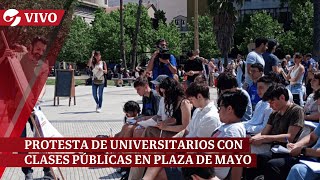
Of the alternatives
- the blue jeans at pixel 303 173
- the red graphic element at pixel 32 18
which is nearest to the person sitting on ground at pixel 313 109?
the blue jeans at pixel 303 173

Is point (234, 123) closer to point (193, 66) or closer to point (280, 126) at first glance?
A: point (280, 126)

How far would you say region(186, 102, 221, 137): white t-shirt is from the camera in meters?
4.33

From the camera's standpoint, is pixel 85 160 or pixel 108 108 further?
pixel 108 108

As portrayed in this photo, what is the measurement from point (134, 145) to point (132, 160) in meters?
0.11

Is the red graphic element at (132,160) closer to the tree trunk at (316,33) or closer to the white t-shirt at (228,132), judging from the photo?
the white t-shirt at (228,132)

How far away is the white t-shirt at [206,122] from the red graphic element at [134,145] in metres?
1.04

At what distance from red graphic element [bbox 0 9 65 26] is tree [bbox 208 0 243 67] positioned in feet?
91.2

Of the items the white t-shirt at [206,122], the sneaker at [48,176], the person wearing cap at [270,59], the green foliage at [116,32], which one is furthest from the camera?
the green foliage at [116,32]

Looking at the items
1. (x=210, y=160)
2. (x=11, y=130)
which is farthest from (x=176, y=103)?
(x=210, y=160)

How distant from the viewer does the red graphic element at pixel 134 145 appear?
3168 mm

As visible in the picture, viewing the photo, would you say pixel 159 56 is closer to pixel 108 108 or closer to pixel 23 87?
pixel 23 87

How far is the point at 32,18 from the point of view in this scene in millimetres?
3436

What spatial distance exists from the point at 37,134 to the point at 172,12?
3176 inches

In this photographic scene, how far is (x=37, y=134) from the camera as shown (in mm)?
5008
